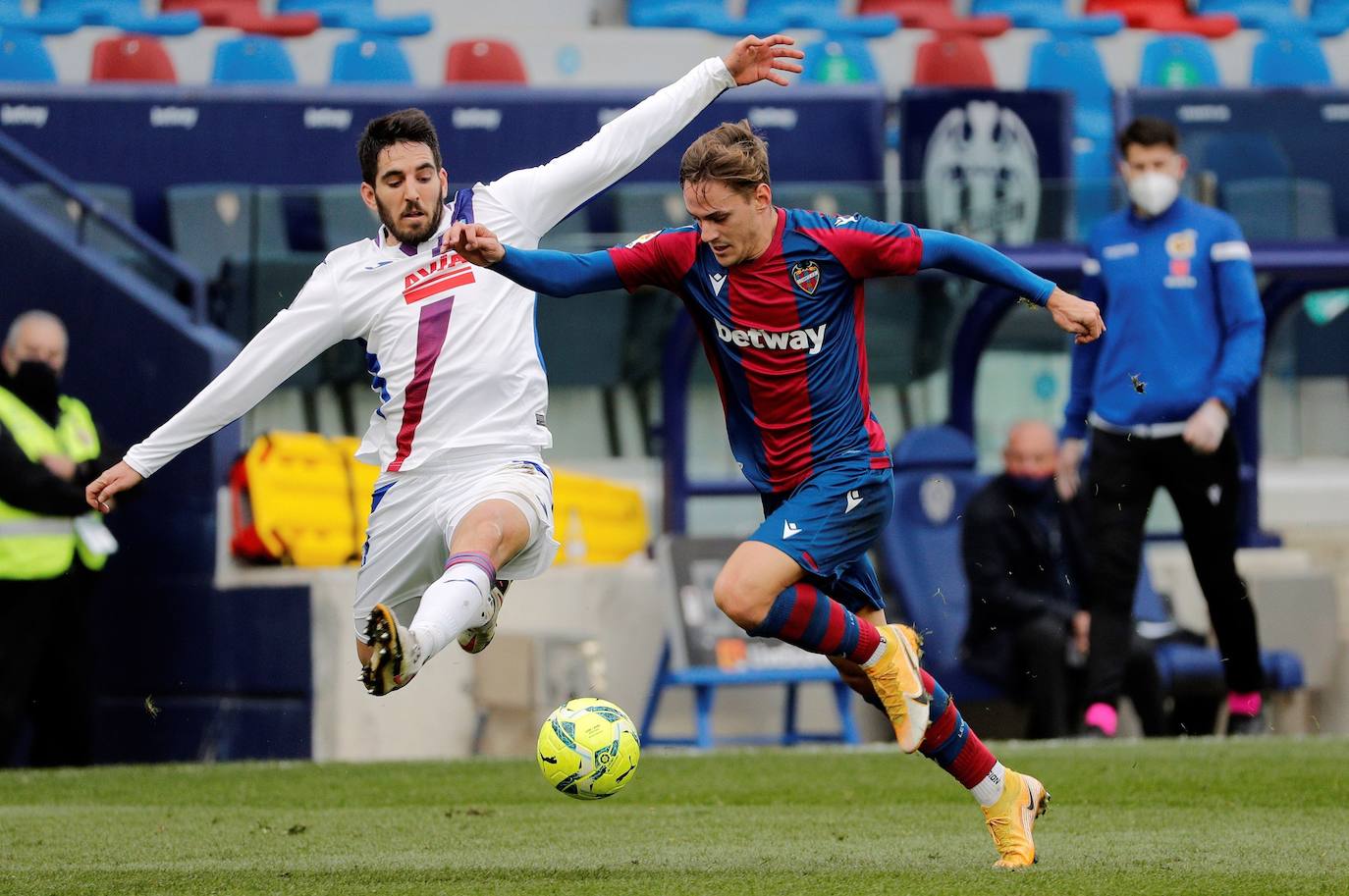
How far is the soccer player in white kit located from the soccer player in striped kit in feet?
2.35

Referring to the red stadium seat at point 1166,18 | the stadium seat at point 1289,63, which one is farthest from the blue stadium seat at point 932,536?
the red stadium seat at point 1166,18

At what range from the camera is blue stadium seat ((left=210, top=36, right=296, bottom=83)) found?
50.0 ft

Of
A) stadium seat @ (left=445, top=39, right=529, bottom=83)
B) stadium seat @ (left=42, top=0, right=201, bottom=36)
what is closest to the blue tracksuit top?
stadium seat @ (left=445, top=39, right=529, bottom=83)

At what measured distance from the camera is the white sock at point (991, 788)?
5871mm

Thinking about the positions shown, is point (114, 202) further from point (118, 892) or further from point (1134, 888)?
point (1134, 888)

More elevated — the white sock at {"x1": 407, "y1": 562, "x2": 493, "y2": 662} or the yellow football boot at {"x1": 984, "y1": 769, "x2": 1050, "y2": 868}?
the white sock at {"x1": 407, "y1": 562, "x2": 493, "y2": 662}

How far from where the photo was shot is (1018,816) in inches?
231

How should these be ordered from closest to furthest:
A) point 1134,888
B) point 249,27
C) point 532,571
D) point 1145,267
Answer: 1. point 1134,888
2. point 532,571
3. point 1145,267
4. point 249,27

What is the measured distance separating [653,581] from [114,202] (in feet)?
12.5

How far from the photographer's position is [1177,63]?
57.5ft

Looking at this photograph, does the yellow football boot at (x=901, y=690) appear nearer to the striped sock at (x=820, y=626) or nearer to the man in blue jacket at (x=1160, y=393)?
the striped sock at (x=820, y=626)

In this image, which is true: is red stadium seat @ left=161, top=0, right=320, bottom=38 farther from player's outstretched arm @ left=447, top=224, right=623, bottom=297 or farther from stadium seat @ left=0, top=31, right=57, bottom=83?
player's outstretched arm @ left=447, top=224, right=623, bottom=297

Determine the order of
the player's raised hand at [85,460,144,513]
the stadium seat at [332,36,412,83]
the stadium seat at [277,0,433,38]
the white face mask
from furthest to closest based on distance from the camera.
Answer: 1. the stadium seat at [277,0,433,38]
2. the stadium seat at [332,36,412,83]
3. the white face mask
4. the player's raised hand at [85,460,144,513]

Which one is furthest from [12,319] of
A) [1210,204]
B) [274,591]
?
[1210,204]
